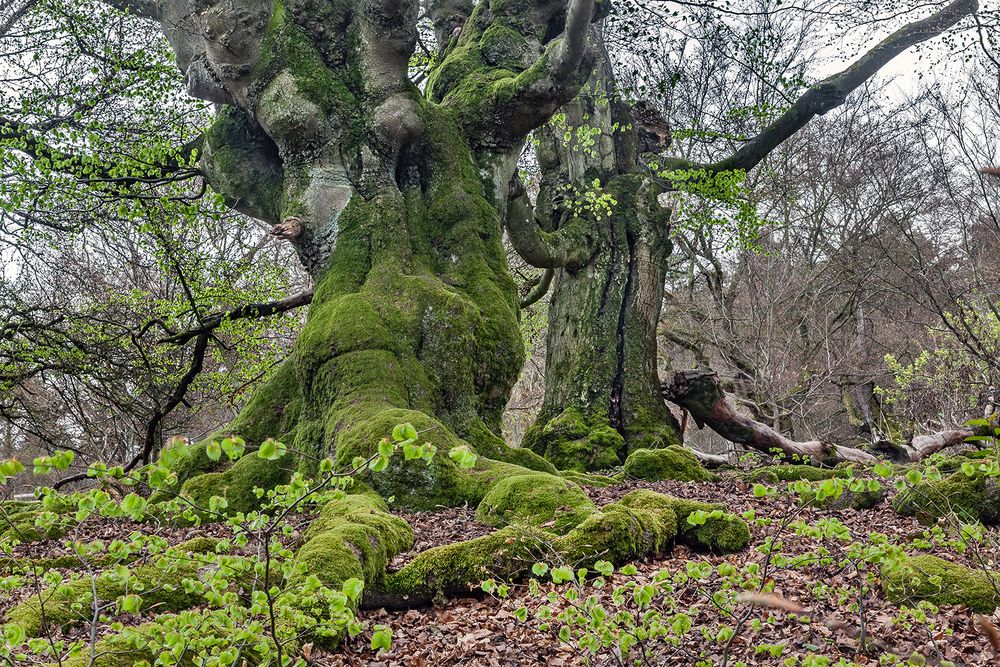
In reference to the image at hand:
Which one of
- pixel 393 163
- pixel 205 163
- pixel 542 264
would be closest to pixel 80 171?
pixel 205 163

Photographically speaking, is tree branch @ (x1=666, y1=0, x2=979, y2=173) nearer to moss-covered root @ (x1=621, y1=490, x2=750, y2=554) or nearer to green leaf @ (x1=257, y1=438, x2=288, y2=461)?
moss-covered root @ (x1=621, y1=490, x2=750, y2=554)

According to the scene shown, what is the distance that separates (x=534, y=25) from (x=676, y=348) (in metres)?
14.7

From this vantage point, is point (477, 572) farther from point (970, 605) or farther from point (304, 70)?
point (304, 70)

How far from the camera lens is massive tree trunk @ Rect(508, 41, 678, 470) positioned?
10273mm

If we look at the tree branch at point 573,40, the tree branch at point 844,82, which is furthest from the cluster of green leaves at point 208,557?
the tree branch at point 844,82

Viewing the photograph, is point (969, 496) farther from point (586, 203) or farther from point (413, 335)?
point (586, 203)

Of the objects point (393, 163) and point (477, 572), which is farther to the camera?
point (393, 163)

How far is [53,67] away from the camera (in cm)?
1049

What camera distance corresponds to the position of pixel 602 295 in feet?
37.1

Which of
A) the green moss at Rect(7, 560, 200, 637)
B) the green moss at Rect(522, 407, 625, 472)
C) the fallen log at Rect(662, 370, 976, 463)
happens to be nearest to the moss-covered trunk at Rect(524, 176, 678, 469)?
the green moss at Rect(522, 407, 625, 472)

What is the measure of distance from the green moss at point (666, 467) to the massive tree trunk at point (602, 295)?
1.72 metres

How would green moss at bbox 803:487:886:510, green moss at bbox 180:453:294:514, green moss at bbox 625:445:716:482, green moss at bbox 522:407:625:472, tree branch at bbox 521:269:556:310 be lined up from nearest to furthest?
1. green moss at bbox 803:487:886:510
2. green moss at bbox 180:453:294:514
3. green moss at bbox 625:445:716:482
4. green moss at bbox 522:407:625:472
5. tree branch at bbox 521:269:556:310

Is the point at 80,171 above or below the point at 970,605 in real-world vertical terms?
above

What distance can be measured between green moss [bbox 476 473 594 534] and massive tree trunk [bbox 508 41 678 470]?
4.27 meters
